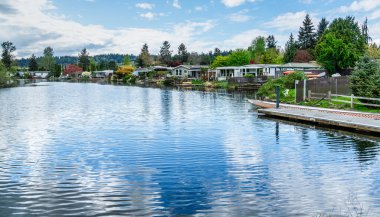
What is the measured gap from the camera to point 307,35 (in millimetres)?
141750

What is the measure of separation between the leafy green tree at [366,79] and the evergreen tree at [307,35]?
356 ft

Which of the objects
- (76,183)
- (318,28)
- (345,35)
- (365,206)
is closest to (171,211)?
(76,183)

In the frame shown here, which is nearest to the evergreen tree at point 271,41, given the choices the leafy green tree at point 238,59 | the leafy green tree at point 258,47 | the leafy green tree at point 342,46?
the leafy green tree at point 258,47

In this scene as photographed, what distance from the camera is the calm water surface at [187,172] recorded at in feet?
40.2

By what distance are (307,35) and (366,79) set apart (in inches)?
4386

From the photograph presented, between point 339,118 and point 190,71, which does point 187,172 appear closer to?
point 339,118

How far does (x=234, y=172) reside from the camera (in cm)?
1630

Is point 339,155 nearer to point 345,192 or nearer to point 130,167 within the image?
point 345,192

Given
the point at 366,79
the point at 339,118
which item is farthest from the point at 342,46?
the point at 339,118

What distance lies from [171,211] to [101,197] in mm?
2556

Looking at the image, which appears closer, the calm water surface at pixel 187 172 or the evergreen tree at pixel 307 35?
the calm water surface at pixel 187 172

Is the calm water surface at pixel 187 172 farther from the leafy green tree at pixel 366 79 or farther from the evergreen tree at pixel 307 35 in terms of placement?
the evergreen tree at pixel 307 35

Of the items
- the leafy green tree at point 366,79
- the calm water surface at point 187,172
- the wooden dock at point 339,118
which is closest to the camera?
the calm water surface at point 187,172

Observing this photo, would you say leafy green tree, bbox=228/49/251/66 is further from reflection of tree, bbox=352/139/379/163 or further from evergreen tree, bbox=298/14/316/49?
reflection of tree, bbox=352/139/379/163
